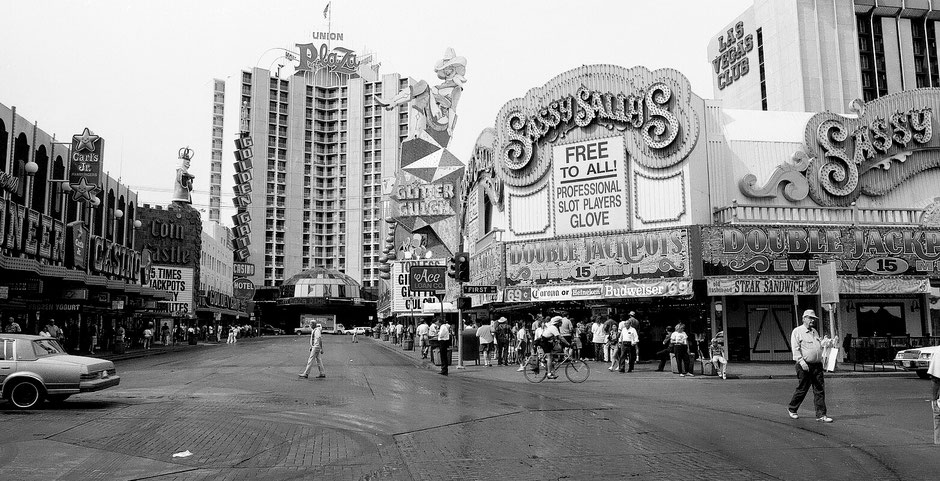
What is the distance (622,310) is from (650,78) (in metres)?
9.89

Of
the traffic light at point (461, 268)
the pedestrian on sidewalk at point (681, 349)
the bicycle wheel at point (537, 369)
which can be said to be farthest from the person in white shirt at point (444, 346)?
the pedestrian on sidewalk at point (681, 349)

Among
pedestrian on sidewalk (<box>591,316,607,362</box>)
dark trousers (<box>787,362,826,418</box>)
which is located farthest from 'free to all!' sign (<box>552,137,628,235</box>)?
dark trousers (<box>787,362,826,418</box>)

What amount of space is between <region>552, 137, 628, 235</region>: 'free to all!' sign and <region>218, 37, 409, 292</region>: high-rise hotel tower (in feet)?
335

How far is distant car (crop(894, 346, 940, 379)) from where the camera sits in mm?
20672

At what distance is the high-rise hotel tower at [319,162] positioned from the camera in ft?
442

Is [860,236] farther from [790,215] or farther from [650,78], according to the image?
[650,78]

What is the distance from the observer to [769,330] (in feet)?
96.1

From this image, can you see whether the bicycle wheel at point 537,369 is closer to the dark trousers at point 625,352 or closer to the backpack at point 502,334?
the dark trousers at point 625,352

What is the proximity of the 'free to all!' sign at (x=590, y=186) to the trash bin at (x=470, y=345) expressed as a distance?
7191mm

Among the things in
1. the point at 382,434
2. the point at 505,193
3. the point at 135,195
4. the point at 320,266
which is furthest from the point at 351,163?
the point at 382,434

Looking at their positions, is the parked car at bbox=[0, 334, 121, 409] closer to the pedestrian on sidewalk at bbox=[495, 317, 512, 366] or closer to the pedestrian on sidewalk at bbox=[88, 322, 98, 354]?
the pedestrian on sidewalk at bbox=[495, 317, 512, 366]

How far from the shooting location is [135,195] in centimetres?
5288

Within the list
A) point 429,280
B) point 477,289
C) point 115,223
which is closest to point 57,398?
point 477,289

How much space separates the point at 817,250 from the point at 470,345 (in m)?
13.7
